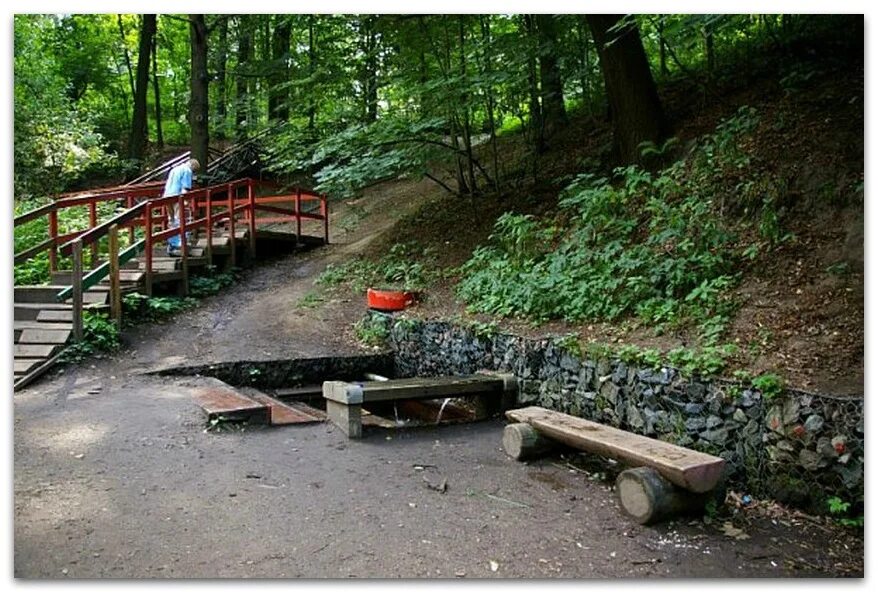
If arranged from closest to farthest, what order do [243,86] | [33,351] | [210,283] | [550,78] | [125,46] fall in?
[33,351] → [210,283] → [550,78] → [243,86] → [125,46]

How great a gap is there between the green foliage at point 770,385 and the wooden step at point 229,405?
373cm

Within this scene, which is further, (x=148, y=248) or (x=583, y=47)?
(x=583, y=47)

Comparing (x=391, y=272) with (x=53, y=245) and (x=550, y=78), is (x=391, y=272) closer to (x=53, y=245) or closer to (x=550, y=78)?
(x=550, y=78)

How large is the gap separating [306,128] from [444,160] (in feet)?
7.11

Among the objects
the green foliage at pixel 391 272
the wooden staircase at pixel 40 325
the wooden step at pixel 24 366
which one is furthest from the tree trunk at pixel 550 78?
the wooden step at pixel 24 366

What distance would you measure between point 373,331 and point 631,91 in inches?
174

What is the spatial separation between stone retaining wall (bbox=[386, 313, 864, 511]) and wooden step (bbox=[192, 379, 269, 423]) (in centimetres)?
238

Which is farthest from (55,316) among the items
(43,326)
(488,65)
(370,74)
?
(488,65)

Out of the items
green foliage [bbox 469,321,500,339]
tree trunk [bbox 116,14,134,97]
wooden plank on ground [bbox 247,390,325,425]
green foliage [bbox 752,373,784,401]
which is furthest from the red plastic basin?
tree trunk [bbox 116,14,134,97]

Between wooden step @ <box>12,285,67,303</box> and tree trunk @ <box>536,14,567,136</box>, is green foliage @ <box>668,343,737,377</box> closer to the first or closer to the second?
tree trunk @ <box>536,14,567,136</box>

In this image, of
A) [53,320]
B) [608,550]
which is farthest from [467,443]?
[53,320]

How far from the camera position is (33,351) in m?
6.73

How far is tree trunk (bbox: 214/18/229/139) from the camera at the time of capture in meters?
18.9

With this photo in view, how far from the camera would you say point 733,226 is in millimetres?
6410
